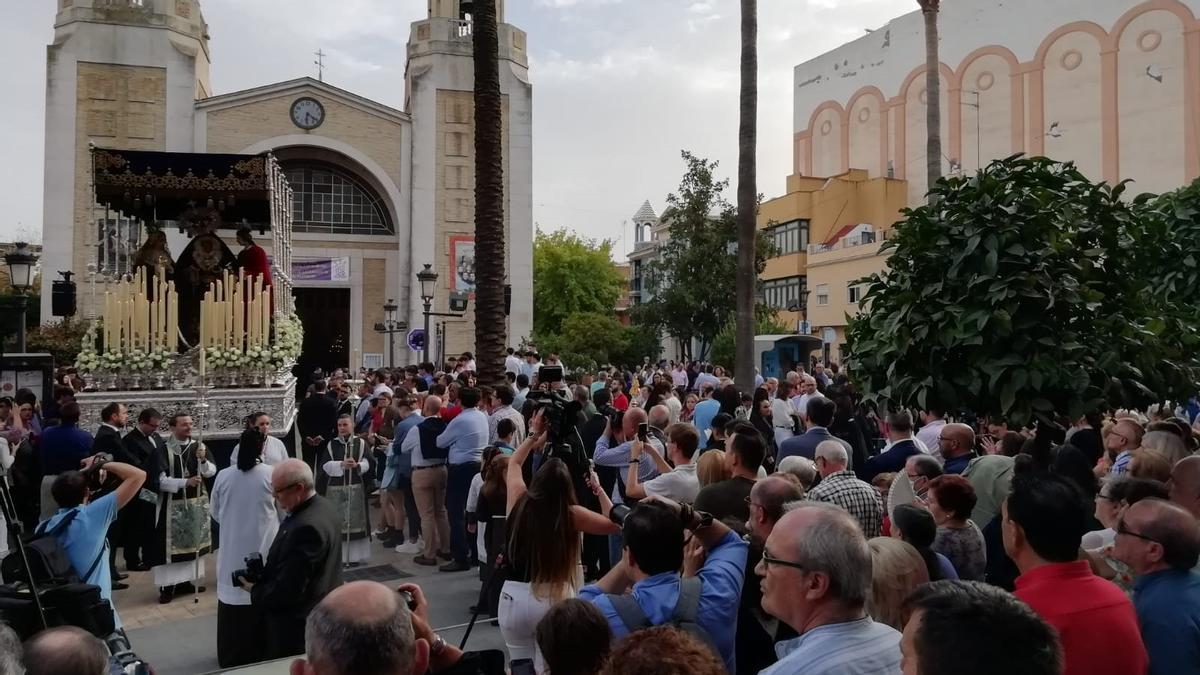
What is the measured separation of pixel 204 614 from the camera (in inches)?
310

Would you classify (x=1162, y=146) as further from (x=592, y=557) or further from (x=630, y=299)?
(x=630, y=299)

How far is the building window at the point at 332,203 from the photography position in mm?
34406

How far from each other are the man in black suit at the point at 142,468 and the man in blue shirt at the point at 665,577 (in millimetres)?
6644

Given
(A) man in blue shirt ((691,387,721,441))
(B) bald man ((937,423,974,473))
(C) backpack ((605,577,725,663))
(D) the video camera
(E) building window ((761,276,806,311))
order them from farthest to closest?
1. (E) building window ((761,276,806,311))
2. (A) man in blue shirt ((691,387,721,441))
3. (B) bald man ((937,423,974,473))
4. (D) the video camera
5. (C) backpack ((605,577,725,663))

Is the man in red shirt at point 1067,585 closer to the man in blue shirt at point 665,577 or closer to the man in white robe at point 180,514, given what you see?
the man in blue shirt at point 665,577

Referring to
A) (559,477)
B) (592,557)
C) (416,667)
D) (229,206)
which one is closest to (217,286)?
(229,206)

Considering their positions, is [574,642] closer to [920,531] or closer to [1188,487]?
[920,531]

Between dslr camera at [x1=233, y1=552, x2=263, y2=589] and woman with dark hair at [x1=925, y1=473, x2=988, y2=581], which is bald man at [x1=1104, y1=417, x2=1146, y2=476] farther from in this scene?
dslr camera at [x1=233, y1=552, x2=263, y2=589]

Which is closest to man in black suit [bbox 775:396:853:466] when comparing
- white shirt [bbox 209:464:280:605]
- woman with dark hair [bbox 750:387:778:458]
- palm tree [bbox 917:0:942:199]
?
woman with dark hair [bbox 750:387:778:458]

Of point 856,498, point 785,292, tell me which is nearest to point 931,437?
point 856,498

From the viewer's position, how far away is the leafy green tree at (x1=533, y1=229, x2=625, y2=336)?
52594 millimetres

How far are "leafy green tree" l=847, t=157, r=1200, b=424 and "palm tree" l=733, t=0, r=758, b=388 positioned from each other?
8.79 meters

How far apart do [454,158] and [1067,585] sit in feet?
110

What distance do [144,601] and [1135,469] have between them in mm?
8297
